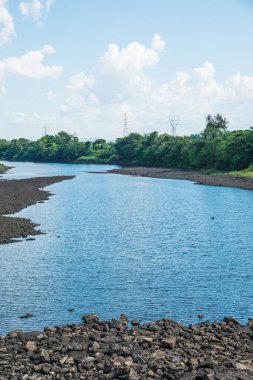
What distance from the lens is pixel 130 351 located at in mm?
22250

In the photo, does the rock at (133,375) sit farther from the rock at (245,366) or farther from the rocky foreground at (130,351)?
the rock at (245,366)

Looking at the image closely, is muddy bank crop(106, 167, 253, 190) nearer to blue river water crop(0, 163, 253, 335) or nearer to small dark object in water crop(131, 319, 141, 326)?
blue river water crop(0, 163, 253, 335)

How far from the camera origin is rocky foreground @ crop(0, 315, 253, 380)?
20203 mm

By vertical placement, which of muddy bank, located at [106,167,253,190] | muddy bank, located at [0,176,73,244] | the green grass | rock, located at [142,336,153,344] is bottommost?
rock, located at [142,336,153,344]


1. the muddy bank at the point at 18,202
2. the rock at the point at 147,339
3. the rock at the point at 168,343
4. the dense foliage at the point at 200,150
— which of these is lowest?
the rock at the point at 147,339

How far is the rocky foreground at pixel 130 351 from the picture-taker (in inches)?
795

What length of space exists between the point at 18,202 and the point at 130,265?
130 ft

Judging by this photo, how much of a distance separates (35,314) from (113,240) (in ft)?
66.7

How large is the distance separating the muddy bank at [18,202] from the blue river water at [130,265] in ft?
6.59

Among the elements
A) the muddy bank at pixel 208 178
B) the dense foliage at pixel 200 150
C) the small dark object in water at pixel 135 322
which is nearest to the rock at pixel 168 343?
the small dark object in water at pixel 135 322

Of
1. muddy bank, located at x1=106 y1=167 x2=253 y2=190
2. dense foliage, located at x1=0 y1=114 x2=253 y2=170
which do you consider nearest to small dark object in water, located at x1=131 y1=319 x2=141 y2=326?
muddy bank, located at x1=106 y1=167 x2=253 y2=190

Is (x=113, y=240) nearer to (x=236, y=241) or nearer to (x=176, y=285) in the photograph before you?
(x=236, y=241)

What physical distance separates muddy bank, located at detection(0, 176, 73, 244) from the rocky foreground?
24.0 metres

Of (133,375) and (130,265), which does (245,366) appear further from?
(130,265)
